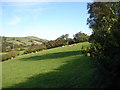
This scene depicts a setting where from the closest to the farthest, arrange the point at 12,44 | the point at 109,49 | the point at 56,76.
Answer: the point at 109,49, the point at 56,76, the point at 12,44

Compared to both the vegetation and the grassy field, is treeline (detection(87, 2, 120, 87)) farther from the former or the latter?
the vegetation

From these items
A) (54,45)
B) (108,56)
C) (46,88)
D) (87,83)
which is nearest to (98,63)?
(108,56)

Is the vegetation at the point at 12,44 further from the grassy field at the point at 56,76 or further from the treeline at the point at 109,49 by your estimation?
the treeline at the point at 109,49

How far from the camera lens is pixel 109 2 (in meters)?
20.0

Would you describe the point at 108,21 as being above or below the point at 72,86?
above

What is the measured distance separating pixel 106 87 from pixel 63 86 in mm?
2716

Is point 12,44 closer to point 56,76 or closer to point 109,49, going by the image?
point 56,76

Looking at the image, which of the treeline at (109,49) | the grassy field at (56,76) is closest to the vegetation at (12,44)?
the grassy field at (56,76)

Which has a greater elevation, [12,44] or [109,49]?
[12,44]

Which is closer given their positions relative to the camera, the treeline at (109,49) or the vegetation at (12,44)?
the treeline at (109,49)

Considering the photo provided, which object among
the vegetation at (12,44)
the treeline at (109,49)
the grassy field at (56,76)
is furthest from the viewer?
the vegetation at (12,44)

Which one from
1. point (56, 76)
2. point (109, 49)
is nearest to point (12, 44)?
point (56, 76)

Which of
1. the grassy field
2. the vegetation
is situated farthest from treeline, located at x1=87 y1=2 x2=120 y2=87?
the vegetation

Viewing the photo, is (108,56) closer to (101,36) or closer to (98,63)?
(98,63)
